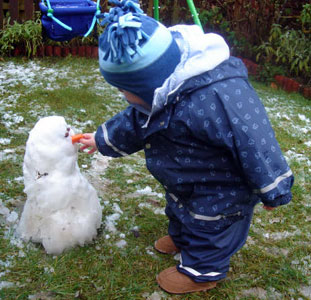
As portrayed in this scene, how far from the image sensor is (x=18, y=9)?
518cm

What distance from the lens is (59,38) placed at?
11.1 feet

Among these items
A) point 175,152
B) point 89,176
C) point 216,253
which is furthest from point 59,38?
point 216,253

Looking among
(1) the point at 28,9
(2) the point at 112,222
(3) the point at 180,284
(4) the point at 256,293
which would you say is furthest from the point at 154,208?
(1) the point at 28,9

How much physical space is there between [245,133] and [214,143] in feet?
0.39

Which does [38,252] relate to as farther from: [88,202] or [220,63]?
[220,63]

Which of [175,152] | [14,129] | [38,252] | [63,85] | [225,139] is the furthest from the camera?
[63,85]

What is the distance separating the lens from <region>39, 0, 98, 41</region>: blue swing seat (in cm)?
315

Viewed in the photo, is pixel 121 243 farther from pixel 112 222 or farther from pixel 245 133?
pixel 245 133

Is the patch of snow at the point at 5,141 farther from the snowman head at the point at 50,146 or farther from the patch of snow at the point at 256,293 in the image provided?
the patch of snow at the point at 256,293

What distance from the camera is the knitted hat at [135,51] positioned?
1.21 meters

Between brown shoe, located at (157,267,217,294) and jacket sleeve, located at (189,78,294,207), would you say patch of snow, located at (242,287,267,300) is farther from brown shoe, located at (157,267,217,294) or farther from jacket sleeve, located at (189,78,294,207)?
jacket sleeve, located at (189,78,294,207)

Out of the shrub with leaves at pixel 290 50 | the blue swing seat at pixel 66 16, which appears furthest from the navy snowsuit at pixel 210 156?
the shrub with leaves at pixel 290 50

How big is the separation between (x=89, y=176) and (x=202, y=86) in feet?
4.47

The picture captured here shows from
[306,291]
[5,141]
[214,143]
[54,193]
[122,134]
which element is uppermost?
[214,143]
